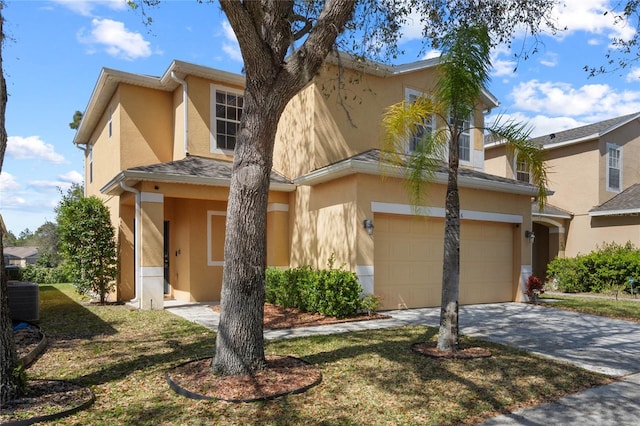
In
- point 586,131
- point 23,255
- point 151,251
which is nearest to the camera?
point 151,251

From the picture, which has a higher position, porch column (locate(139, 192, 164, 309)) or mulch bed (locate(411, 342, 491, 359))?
porch column (locate(139, 192, 164, 309))

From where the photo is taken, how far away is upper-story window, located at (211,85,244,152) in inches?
531

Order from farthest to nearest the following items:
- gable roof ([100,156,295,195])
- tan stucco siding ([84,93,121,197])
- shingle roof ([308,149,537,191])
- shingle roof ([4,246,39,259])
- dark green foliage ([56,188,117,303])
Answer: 1. shingle roof ([4,246,39,259])
2. tan stucco siding ([84,93,121,197])
3. dark green foliage ([56,188,117,303])
4. gable roof ([100,156,295,195])
5. shingle roof ([308,149,537,191])

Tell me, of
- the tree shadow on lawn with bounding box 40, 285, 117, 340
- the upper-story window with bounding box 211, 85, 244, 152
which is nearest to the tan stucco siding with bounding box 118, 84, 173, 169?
the upper-story window with bounding box 211, 85, 244, 152

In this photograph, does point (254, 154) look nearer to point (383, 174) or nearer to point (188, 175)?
point (383, 174)

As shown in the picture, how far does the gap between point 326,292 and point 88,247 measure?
7.11m

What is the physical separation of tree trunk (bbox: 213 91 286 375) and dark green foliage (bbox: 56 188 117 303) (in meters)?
8.44

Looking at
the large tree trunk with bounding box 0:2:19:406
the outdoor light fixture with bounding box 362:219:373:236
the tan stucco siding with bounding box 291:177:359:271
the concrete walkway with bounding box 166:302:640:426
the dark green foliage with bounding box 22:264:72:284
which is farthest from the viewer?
the dark green foliage with bounding box 22:264:72:284

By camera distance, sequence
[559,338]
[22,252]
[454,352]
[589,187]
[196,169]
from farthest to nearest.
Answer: [22,252] < [589,187] < [196,169] < [559,338] < [454,352]

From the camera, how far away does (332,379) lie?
545cm

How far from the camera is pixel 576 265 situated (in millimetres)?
17547

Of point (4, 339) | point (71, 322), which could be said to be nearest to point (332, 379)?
point (4, 339)

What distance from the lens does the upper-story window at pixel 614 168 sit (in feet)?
64.2

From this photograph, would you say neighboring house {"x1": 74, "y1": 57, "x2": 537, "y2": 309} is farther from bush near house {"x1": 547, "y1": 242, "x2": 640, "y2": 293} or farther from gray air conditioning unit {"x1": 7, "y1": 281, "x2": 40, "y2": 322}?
bush near house {"x1": 547, "y1": 242, "x2": 640, "y2": 293}
